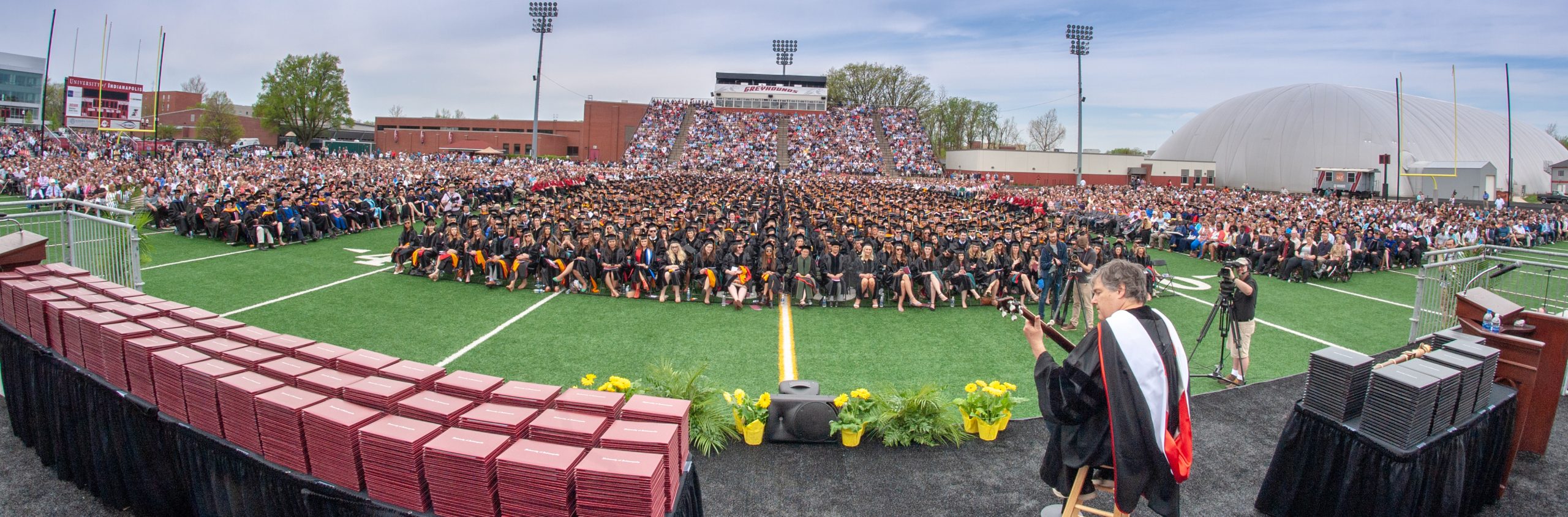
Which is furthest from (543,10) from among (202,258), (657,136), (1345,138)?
(1345,138)

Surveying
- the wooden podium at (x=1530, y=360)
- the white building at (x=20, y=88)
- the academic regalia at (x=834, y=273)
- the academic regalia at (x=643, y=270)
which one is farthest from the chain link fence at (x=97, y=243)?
the white building at (x=20, y=88)

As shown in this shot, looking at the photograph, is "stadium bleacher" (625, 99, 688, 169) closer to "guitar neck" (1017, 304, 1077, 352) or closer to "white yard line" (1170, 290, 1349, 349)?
"white yard line" (1170, 290, 1349, 349)

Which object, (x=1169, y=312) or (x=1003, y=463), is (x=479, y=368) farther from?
(x=1169, y=312)

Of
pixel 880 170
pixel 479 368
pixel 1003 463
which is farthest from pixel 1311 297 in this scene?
pixel 880 170

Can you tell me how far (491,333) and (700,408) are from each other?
5370mm

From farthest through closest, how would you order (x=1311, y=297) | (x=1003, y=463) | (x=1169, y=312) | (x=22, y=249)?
(x=1311, y=297) < (x=1169, y=312) < (x=22, y=249) < (x=1003, y=463)

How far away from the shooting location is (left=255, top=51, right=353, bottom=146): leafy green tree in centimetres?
6919

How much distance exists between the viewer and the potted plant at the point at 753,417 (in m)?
5.65

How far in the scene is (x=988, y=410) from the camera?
5.88 meters

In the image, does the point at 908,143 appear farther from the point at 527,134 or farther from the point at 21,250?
the point at 21,250

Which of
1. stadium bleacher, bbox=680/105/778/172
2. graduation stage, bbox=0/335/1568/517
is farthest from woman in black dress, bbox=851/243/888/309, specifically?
stadium bleacher, bbox=680/105/778/172

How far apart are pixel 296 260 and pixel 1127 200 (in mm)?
31075

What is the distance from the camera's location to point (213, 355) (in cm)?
437

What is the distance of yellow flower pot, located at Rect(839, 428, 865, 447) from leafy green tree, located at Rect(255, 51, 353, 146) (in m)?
81.0
